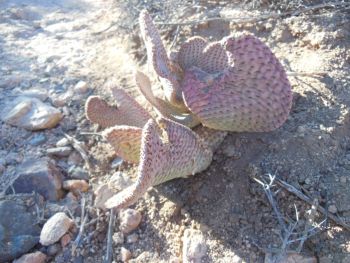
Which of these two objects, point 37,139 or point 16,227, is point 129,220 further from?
point 37,139

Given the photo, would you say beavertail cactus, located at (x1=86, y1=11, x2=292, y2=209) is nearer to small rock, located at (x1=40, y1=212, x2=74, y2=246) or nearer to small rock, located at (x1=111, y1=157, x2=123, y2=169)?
small rock, located at (x1=111, y1=157, x2=123, y2=169)

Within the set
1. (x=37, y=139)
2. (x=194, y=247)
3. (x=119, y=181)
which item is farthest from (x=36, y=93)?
(x=194, y=247)

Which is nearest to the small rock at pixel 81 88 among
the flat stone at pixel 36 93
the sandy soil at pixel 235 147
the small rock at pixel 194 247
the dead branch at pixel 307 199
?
the sandy soil at pixel 235 147

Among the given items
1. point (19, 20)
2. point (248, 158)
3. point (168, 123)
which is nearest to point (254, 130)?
Answer: point (248, 158)

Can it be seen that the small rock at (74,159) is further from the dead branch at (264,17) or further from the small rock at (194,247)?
the dead branch at (264,17)

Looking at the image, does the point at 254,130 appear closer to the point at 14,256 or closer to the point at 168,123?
the point at 168,123

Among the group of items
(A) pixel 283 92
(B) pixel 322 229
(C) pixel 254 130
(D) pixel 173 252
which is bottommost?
(D) pixel 173 252
